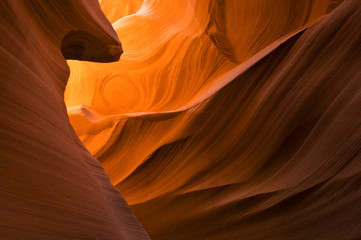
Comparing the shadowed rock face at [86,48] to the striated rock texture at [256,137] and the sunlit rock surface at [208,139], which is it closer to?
the sunlit rock surface at [208,139]

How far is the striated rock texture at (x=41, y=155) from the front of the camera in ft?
2.18

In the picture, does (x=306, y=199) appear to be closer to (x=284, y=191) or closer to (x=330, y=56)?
(x=284, y=191)

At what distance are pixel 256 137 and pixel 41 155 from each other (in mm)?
1167

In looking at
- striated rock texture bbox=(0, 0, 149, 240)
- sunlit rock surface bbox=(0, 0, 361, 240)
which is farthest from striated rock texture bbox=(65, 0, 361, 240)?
striated rock texture bbox=(0, 0, 149, 240)

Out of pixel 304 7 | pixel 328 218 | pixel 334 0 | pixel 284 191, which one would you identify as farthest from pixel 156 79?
pixel 328 218

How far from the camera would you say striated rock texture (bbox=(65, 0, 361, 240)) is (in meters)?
1.30

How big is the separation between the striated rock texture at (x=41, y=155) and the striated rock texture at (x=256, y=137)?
65 centimetres

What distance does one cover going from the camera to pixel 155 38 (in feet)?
10.9

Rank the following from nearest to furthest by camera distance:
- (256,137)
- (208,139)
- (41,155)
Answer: (41,155)
(256,137)
(208,139)

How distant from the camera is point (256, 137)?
65.4 inches

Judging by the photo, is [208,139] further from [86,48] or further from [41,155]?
[41,155]

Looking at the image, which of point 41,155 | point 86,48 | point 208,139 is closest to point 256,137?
point 208,139

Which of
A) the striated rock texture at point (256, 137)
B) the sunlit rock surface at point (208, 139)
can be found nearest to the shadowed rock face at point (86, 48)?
the sunlit rock surface at point (208, 139)

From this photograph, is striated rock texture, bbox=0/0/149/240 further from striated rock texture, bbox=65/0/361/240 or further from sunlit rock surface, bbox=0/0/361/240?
striated rock texture, bbox=65/0/361/240
